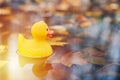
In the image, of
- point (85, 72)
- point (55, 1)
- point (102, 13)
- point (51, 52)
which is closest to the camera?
point (85, 72)

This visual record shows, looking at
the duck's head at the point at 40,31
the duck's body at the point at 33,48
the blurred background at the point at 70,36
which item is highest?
the duck's head at the point at 40,31

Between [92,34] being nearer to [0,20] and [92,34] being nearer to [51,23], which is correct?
[51,23]

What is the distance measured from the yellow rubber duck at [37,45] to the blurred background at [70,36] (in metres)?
0.02

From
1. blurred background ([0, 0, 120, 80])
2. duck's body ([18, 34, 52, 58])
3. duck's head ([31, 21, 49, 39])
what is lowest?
blurred background ([0, 0, 120, 80])

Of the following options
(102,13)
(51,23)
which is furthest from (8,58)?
(102,13)

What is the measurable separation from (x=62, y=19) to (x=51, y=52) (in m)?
0.32

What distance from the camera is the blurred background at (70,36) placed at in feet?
2.02

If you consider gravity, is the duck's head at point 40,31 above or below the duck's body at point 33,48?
above

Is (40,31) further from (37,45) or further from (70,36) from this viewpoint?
(70,36)

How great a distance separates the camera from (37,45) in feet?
2.30

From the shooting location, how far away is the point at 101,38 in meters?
0.85

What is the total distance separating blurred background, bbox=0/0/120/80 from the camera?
0.61 metres

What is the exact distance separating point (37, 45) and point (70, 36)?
0.59 feet

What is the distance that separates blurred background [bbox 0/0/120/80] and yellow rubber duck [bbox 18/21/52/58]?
0.02 meters
